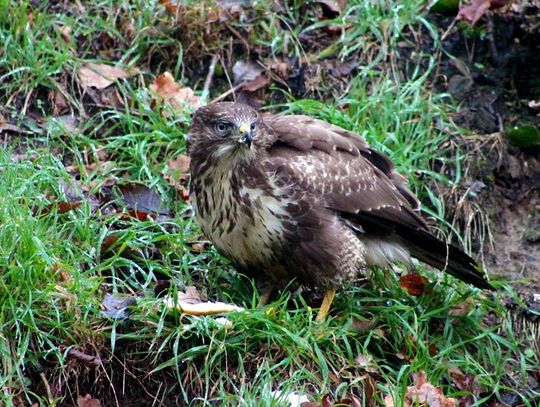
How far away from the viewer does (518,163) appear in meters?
7.14

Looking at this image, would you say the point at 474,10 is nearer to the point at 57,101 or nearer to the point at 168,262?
the point at 57,101

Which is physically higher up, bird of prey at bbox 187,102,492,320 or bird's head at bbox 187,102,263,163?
bird's head at bbox 187,102,263,163

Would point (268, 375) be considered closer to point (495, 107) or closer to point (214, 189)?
point (214, 189)

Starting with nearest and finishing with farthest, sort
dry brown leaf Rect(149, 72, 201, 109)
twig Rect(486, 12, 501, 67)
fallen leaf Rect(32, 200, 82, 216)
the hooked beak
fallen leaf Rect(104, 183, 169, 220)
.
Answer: the hooked beak < fallen leaf Rect(32, 200, 82, 216) < fallen leaf Rect(104, 183, 169, 220) < dry brown leaf Rect(149, 72, 201, 109) < twig Rect(486, 12, 501, 67)

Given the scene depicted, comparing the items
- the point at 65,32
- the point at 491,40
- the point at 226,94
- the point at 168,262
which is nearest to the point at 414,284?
the point at 168,262

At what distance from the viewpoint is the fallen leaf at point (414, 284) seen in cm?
619

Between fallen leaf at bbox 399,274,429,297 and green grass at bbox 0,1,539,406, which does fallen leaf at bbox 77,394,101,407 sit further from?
fallen leaf at bbox 399,274,429,297

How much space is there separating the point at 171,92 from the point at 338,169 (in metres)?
A: 1.69

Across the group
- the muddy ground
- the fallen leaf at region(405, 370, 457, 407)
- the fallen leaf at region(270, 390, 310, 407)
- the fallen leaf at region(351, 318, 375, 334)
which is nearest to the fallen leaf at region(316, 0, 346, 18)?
the muddy ground

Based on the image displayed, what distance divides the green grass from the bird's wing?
452mm

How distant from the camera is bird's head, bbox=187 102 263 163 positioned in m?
5.48

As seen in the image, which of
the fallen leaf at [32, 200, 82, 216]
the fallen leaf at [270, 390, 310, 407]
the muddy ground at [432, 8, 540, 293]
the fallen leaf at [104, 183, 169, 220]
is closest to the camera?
the fallen leaf at [270, 390, 310, 407]

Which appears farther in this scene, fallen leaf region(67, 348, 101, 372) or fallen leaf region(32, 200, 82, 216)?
fallen leaf region(32, 200, 82, 216)

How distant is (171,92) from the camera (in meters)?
7.08
